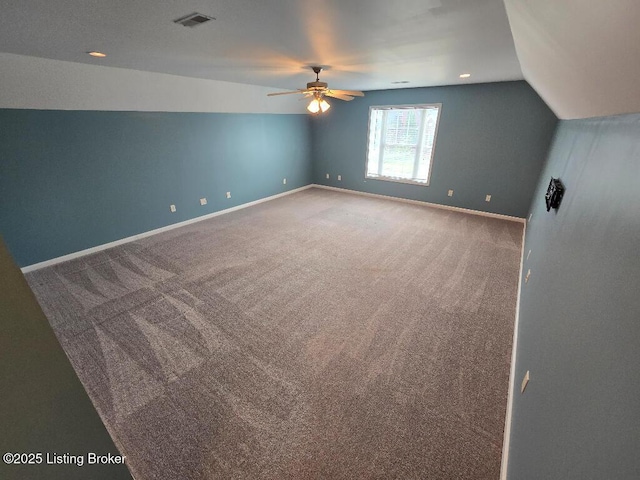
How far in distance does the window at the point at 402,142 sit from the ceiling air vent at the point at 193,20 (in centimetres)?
486

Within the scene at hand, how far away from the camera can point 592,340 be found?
84 centimetres

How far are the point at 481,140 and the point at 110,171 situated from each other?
20.8 feet

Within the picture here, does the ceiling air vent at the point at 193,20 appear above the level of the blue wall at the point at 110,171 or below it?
above

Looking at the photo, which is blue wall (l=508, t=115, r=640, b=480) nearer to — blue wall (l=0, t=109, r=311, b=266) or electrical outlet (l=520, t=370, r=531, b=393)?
electrical outlet (l=520, t=370, r=531, b=393)

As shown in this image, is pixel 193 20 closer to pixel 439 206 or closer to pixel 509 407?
pixel 509 407

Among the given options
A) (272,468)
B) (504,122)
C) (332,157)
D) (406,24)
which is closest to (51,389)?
(272,468)

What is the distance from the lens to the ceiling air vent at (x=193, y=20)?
5.57ft

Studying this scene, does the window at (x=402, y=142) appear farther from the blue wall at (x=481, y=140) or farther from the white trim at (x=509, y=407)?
the white trim at (x=509, y=407)

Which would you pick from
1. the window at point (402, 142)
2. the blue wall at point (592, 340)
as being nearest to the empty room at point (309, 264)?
the blue wall at point (592, 340)

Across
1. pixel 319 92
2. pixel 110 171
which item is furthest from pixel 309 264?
pixel 110 171

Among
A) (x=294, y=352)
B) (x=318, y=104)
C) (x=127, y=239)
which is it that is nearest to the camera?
(x=294, y=352)

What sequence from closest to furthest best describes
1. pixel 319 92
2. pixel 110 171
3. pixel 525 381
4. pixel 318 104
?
pixel 525 381
pixel 319 92
pixel 318 104
pixel 110 171

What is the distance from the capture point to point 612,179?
44.6 inches

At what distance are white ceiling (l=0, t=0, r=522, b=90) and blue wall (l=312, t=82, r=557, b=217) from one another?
1.67m
